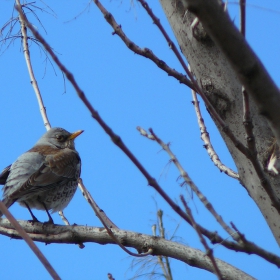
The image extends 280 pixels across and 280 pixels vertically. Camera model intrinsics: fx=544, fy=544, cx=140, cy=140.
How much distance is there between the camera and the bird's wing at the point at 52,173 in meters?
6.25

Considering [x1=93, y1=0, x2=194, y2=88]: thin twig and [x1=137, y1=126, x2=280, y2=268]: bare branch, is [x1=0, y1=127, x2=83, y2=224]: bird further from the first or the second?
[x1=137, y1=126, x2=280, y2=268]: bare branch

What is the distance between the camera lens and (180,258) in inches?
122

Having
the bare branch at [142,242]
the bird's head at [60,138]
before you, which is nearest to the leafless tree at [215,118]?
the bare branch at [142,242]

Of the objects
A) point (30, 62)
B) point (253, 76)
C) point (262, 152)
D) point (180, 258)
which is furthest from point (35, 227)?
point (253, 76)

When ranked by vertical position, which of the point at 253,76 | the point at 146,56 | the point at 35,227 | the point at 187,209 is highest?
the point at 35,227

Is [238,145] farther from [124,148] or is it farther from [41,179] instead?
[41,179]

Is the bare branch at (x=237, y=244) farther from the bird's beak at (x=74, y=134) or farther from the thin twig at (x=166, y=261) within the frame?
the bird's beak at (x=74, y=134)

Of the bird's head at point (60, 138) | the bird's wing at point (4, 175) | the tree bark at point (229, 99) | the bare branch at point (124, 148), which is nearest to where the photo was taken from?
the bare branch at point (124, 148)

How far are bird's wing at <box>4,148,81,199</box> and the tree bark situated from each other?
3705mm

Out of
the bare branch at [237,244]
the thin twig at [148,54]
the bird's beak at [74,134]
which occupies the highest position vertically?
the bird's beak at [74,134]

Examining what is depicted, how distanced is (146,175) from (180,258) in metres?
1.65

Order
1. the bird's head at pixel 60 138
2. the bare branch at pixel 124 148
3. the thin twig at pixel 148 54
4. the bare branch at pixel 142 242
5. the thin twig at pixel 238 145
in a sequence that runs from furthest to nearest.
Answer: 1. the bird's head at pixel 60 138
2. the bare branch at pixel 142 242
3. the thin twig at pixel 148 54
4. the thin twig at pixel 238 145
5. the bare branch at pixel 124 148

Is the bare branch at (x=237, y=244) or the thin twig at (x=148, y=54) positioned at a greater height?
the thin twig at (x=148, y=54)

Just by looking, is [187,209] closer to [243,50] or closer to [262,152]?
[243,50]
